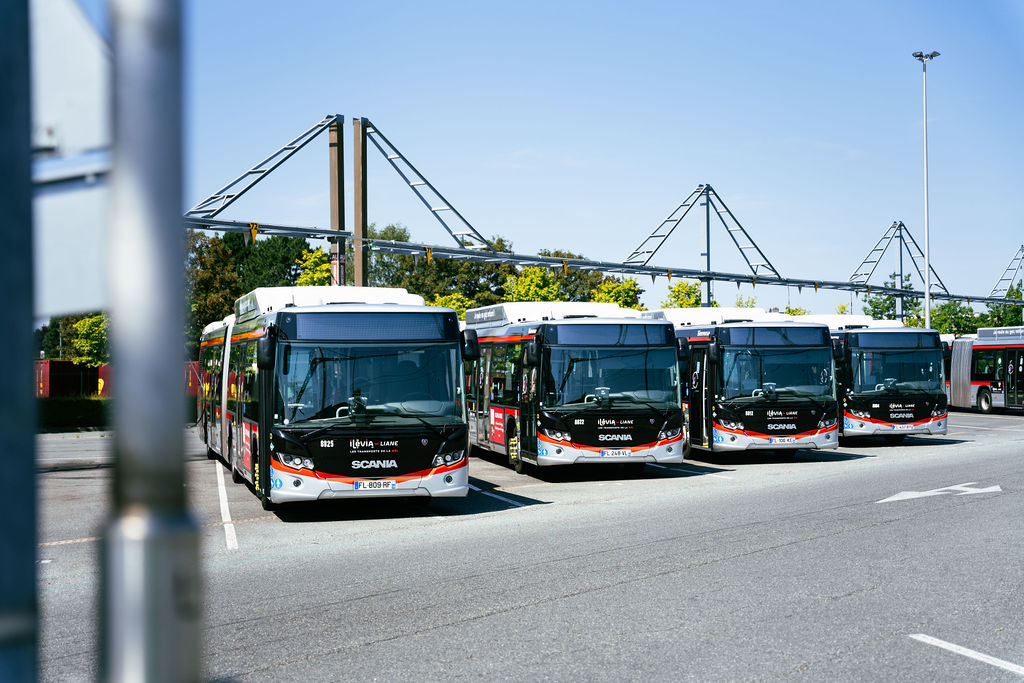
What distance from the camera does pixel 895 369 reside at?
83.9 feet

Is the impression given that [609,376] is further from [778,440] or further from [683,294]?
[683,294]

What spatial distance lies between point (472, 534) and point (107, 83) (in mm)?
10376

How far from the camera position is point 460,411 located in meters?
13.5

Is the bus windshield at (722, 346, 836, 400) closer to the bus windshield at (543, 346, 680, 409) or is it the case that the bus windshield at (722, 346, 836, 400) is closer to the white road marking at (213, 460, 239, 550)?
the bus windshield at (543, 346, 680, 409)

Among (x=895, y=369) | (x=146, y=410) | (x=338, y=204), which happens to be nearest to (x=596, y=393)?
(x=895, y=369)

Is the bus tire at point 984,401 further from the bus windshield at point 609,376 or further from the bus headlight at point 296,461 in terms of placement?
the bus headlight at point 296,461

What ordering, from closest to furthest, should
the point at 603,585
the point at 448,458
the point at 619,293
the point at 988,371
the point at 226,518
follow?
the point at 603,585
the point at 448,458
the point at 226,518
the point at 988,371
the point at 619,293

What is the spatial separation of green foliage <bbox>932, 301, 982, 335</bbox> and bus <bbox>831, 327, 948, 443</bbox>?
191 ft

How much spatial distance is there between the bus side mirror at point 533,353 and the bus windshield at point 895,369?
408 inches

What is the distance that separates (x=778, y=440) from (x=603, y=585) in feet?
43.7

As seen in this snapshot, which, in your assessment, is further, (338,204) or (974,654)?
(338,204)

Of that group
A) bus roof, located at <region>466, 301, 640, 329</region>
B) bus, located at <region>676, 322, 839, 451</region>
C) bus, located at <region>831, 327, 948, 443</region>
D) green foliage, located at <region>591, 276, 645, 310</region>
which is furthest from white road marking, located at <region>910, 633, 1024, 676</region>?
green foliage, located at <region>591, 276, 645, 310</region>

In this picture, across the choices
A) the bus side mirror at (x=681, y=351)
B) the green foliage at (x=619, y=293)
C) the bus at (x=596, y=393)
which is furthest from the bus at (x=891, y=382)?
the green foliage at (x=619, y=293)

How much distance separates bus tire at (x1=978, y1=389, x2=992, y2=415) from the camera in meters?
40.3
